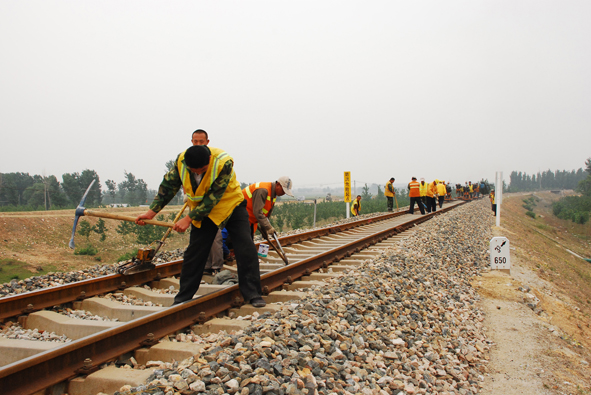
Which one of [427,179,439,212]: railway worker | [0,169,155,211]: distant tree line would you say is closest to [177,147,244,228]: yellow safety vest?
[427,179,439,212]: railway worker

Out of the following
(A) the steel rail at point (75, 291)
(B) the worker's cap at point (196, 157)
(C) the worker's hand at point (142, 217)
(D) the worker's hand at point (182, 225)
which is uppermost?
(B) the worker's cap at point (196, 157)

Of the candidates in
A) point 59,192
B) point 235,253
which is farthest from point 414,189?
point 59,192

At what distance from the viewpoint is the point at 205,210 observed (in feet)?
11.8

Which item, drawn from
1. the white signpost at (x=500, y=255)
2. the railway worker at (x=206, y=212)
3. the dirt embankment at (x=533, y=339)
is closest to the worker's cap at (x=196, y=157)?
the railway worker at (x=206, y=212)

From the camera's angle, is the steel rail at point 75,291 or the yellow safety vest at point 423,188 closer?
the steel rail at point 75,291

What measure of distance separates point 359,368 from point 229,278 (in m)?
2.33

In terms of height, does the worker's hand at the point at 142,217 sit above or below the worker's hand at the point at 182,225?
above

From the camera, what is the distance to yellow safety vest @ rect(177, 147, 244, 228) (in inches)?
141

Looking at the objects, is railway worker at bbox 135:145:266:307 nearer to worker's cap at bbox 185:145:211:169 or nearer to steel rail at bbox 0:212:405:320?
worker's cap at bbox 185:145:211:169

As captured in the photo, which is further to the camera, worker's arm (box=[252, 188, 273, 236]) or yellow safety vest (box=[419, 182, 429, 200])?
yellow safety vest (box=[419, 182, 429, 200])

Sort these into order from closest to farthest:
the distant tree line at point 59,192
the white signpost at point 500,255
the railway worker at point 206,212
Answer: the railway worker at point 206,212
the white signpost at point 500,255
the distant tree line at point 59,192

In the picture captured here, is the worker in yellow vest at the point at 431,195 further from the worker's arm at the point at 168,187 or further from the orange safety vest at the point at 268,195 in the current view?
the worker's arm at the point at 168,187

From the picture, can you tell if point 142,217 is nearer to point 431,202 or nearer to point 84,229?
point 84,229

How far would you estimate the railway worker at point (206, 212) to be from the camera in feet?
11.7
